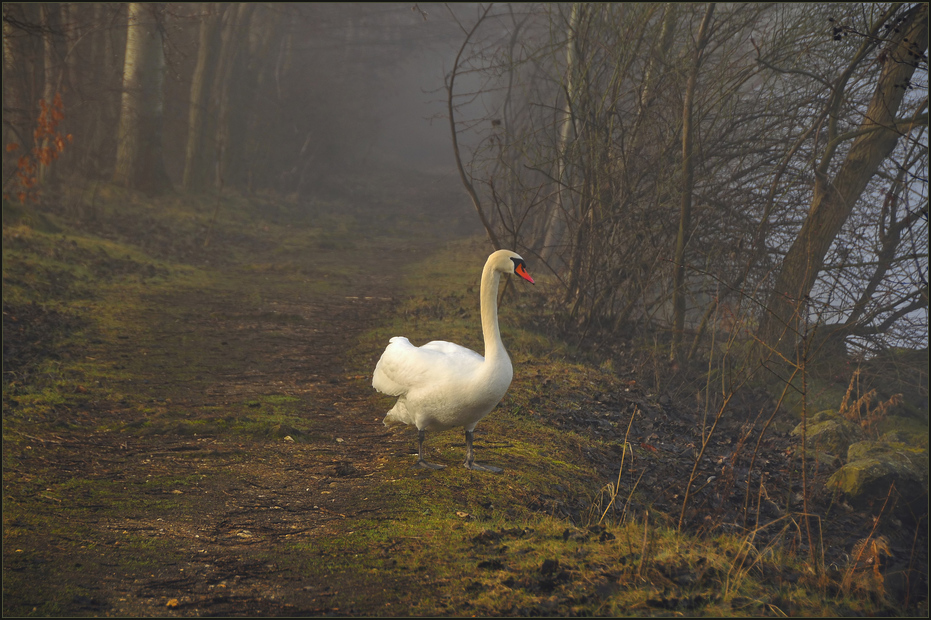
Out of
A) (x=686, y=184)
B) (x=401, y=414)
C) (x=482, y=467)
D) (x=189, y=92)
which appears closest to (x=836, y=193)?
(x=686, y=184)

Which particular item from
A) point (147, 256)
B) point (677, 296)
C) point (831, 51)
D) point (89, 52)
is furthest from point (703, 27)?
point (89, 52)

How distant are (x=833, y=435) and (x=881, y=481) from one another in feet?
4.23

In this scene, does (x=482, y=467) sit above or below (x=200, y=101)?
below

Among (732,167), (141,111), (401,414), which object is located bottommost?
(401,414)

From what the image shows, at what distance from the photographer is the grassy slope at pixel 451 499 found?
3.49m

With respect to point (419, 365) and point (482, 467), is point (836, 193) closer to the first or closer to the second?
point (482, 467)

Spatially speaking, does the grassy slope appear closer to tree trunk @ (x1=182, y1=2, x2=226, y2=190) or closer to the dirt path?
the dirt path

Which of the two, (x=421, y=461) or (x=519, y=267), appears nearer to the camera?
(x=519, y=267)

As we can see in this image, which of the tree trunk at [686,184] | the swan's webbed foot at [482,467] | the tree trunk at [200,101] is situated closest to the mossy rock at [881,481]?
the tree trunk at [686,184]

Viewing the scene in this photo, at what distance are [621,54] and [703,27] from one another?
1.07 meters

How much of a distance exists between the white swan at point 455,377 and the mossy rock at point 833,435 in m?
4.13

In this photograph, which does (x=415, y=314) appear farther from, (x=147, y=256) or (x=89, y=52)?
(x=89, y=52)

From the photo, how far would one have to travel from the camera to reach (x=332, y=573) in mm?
3658

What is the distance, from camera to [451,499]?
183 inches
